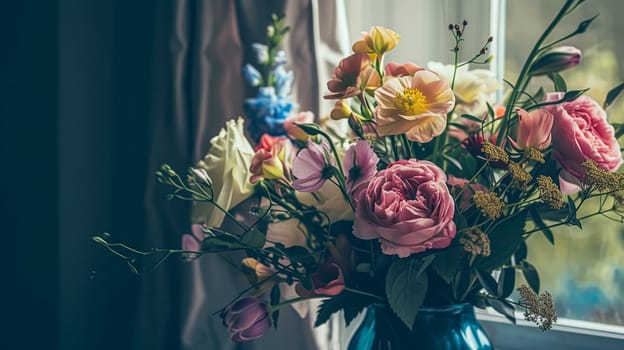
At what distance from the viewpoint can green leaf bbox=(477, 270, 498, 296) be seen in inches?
29.9

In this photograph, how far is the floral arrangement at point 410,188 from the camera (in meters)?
0.71

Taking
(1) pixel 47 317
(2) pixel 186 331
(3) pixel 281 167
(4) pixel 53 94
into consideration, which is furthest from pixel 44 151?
(3) pixel 281 167

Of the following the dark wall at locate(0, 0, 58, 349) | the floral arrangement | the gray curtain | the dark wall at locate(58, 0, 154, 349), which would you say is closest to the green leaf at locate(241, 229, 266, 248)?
the floral arrangement

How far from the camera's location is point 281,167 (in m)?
0.84

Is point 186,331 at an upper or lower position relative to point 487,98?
lower

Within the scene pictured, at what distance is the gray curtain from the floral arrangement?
358mm

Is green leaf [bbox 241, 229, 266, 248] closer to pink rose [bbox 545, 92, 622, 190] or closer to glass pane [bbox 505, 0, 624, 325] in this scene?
pink rose [bbox 545, 92, 622, 190]

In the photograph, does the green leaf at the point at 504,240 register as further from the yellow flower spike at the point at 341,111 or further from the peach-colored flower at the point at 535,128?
the yellow flower spike at the point at 341,111

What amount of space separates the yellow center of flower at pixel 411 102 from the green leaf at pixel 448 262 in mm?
156

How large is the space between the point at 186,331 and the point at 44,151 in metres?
0.56

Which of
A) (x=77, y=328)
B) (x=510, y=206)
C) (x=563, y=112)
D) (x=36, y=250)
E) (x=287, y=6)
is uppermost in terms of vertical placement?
(x=287, y=6)

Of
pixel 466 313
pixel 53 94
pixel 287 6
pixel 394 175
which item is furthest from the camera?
pixel 53 94

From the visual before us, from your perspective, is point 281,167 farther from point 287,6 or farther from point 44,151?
point 44,151

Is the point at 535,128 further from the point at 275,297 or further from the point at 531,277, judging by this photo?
the point at 275,297
